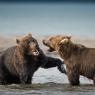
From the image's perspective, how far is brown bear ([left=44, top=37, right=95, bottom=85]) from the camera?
13.1 meters

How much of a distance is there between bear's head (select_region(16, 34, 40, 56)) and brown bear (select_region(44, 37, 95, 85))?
0.41 meters

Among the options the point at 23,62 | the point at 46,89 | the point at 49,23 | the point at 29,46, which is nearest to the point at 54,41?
the point at 29,46

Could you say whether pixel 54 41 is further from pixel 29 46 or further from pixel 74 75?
pixel 74 75

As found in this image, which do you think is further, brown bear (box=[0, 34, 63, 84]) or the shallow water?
brown bear (box=[0, 34, 63, 84])

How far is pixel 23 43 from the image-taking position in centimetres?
1344

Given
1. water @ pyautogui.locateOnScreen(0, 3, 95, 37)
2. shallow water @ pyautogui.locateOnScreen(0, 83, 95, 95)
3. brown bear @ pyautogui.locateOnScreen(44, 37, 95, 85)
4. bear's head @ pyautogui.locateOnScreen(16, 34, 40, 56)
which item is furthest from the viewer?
water @ pyautogui.locateOnScreen(0, 3, 95, 37)

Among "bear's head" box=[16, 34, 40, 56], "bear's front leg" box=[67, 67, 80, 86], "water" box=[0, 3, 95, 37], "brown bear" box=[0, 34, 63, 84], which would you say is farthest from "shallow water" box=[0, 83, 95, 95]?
"water" box=[0, 3, 95, 37]

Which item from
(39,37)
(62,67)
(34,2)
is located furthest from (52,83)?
(34,2)

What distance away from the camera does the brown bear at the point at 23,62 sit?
1340 centimetres

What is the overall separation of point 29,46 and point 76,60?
2.80ft

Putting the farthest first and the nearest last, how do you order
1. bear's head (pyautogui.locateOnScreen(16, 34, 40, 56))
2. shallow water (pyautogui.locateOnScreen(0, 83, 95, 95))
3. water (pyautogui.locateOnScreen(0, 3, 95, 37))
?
water (pyautogui.locateOnScreen(0, 3, 95, 37)), bear's head (pyautogui.locateOnScreen(16, 34, 40, 56)), shallow water (pyautogui.locateOnScreen(0, 83, 95, 95))

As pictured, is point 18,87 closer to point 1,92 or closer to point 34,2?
point 1,92

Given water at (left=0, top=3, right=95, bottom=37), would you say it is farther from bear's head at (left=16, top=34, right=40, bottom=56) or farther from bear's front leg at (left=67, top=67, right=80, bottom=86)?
bear's front leg at (left=67, top=67, right=80, bottom=86)

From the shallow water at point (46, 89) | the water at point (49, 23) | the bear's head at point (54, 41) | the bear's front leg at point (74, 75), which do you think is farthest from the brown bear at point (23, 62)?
the water at point (49, 23)
